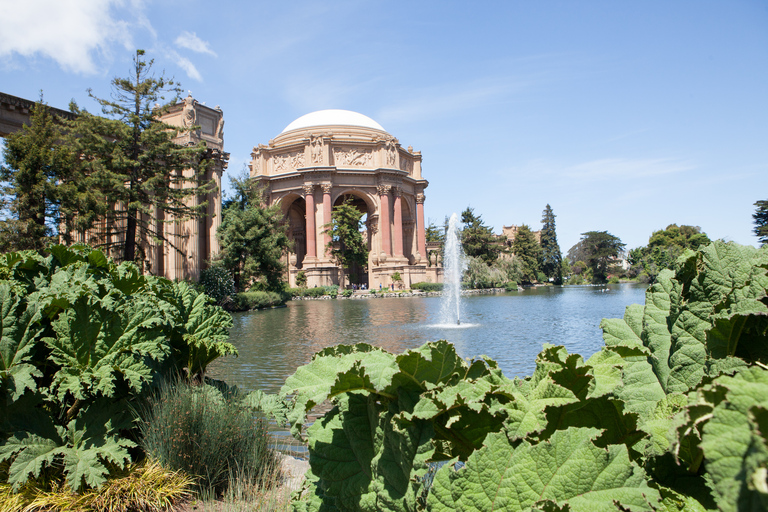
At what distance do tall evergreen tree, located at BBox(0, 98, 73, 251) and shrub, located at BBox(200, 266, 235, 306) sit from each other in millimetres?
7427

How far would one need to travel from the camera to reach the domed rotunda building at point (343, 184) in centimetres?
5222

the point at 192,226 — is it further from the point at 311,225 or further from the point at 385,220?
the point at 385,220

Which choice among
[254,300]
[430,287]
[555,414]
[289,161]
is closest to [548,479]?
[555,414]

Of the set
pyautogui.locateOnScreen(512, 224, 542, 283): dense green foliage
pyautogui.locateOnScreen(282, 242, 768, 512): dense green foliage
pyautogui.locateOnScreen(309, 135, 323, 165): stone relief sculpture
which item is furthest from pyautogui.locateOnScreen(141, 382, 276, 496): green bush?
pyautogui.locateOnScreen(512, 224, 542, 283): dense green foliage

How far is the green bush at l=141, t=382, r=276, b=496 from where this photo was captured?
10.4 feet

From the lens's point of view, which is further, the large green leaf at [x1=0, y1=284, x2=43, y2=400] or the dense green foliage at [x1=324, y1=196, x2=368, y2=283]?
the dense green foliage at [x1=324, y1=196, x2=368, y2=283]

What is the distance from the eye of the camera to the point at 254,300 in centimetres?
2741

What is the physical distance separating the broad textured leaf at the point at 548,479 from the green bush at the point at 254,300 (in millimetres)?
25748

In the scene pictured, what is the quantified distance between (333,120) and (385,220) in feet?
48.3

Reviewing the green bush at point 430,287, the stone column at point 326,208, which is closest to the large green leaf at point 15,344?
the green bush at point 430,287

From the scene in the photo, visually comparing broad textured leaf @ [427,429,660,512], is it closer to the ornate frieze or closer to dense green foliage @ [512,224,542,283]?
the ornate frieze

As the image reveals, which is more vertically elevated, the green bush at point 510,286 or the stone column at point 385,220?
the stone column at point 385,220

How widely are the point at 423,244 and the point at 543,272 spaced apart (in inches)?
1062

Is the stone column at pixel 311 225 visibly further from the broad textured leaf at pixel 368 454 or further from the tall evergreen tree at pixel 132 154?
the broad textured leaf at pixel 368 454
